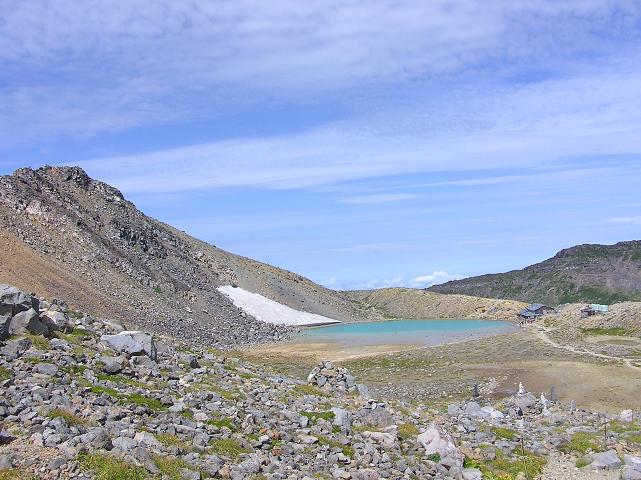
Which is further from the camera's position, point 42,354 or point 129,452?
point 42,354

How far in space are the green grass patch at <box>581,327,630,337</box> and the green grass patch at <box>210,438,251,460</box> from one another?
79061mm

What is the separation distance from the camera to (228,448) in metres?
18.0

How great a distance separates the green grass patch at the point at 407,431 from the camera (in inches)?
918

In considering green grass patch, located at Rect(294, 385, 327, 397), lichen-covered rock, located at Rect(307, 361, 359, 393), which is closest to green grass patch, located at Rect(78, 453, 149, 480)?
green grass patch, located at Rect(294, 385, 327, 397)

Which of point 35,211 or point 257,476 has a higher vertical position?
point 35,211

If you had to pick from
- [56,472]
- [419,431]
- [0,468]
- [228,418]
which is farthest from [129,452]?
[419,431]

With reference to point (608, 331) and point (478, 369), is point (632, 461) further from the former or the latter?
point (608, 331)

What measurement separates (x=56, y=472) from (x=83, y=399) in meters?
4.52

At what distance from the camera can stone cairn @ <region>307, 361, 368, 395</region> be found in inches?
1230

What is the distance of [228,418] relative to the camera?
20.3 metres

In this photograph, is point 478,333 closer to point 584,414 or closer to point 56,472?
point 584,414

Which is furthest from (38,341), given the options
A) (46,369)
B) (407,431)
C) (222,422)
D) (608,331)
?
(608,331)

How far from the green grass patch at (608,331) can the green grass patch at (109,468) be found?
273 ft

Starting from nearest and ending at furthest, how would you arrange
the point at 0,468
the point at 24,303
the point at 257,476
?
the point at 0,468, the point at 257,476, the point at 24,303
